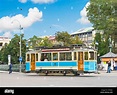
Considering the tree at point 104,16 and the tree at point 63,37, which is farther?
the tree at point 63,37

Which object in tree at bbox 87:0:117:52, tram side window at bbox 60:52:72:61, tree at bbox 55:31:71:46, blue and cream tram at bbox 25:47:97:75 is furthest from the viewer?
tram side window at bbox 60:52:72:61

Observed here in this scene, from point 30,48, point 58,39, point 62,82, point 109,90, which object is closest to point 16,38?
point 30,48

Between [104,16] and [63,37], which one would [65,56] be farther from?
[104,16]

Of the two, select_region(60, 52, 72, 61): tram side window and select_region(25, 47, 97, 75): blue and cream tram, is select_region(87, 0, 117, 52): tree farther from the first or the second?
select_region(60, 52, 72, 61): tram side window

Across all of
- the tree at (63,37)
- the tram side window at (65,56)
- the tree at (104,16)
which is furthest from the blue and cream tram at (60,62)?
the tree at (104,16)

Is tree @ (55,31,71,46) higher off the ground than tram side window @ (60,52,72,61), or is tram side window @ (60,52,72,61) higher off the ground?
tree @ (55,31,71,46)

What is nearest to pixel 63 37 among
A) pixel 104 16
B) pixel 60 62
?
pixel 104 16

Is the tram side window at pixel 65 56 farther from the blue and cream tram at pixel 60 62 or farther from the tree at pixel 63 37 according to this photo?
the tree at pixel 63 37

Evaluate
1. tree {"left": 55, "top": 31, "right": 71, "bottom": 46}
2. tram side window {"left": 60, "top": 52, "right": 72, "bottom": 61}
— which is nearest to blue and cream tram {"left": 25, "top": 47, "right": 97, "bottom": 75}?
tram side window {"left": 60, "top": 52, "right": 72, "bottom": 61}

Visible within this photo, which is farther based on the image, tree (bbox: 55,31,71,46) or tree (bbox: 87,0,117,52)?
tree (bbox: 55,31,71,46)

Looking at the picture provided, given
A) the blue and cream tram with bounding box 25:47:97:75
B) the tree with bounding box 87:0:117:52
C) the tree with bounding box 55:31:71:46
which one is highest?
the tree with bounding box 87:0:117:52

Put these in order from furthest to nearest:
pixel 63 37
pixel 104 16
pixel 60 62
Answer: pixel 60 62 < pixel 63 37 < pixel 104 16

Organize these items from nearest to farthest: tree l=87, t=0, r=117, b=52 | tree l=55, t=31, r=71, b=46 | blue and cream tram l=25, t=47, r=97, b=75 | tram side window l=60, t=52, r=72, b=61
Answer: tree l=87, t=0, r=117, b=52 → tree l=55, t=31, r=71, b=46 → blue and cream tram l=25, t=47, r=97, b=75 → tram side window l=60, t=52, r=72, b=61

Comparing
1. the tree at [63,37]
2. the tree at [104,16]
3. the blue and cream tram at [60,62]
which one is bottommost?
the blue and cream tram at [60,62]
